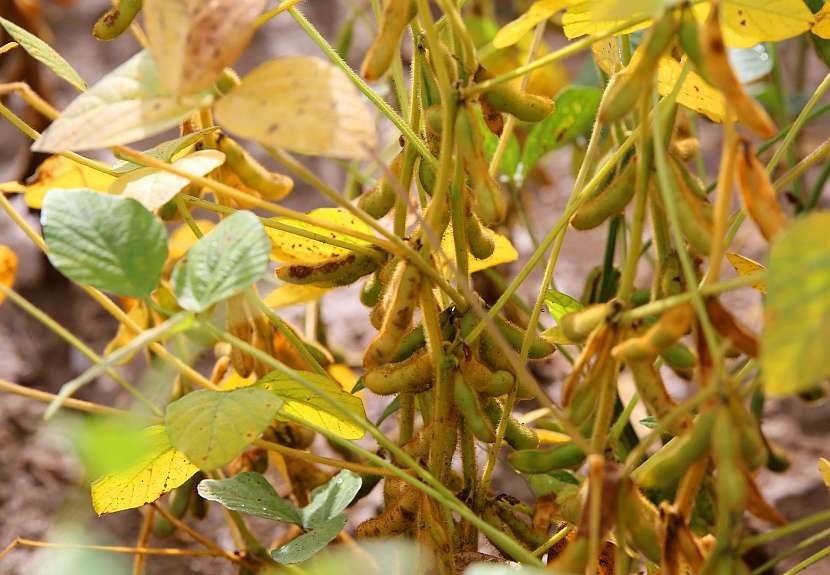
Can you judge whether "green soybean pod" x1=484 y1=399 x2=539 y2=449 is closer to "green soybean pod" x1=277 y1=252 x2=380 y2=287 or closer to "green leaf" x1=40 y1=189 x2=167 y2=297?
"green soybean pod" x1=277 y1=252 x2=380 y2=287

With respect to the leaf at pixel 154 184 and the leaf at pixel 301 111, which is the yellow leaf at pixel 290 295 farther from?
the leaf at pixel 301 111

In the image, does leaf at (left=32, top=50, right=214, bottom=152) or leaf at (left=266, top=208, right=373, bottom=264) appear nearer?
leaf at (left=32, top=50, right=214, bottom=152)

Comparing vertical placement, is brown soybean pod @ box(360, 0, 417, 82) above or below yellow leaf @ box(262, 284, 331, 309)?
above

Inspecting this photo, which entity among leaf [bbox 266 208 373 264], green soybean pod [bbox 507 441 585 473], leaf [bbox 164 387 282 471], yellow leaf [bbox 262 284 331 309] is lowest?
green soybean pod [bbox 507 441 585 473]

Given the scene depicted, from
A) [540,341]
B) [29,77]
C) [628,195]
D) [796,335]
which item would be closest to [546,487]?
[540,341]

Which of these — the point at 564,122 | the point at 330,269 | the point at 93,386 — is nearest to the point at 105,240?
the point at 330,269

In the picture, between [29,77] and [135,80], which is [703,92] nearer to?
[135,80]

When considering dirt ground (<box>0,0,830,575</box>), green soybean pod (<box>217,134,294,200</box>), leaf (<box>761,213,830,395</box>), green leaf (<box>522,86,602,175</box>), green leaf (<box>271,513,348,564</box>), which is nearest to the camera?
→ leaf (<box>761,213,830,395</box>)

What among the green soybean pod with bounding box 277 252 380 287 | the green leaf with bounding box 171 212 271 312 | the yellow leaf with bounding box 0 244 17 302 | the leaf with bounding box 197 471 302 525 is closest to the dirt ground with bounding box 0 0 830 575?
the yellow leaf with bounding box 0 244 17 302
